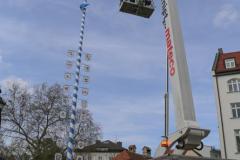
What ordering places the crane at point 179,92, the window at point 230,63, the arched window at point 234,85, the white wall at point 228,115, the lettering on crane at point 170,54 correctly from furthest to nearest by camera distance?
the window at point 230,63, the arched window at point 234,85, the white wall at point 228,115, the lettering on crane at point 170,54, the crane at point 179,92

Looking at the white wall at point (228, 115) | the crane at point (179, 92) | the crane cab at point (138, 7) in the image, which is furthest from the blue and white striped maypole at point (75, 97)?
the white wall at point (228, 115)

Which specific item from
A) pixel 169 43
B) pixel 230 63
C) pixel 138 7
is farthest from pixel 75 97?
pixel 230 63

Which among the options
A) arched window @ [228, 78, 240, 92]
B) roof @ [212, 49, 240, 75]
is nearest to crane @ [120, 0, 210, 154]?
arched window @ [228, 78, 240, 92]

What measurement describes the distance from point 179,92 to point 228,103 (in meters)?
27.7

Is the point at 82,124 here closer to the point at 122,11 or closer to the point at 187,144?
the point at 122,11

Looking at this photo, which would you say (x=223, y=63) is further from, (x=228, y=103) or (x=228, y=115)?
(x=228, y=115)

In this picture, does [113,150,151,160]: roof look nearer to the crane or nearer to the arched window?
the crane

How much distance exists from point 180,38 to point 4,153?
31.1 meters

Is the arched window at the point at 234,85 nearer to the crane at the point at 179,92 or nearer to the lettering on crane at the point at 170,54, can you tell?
the crane at the point at 179,92

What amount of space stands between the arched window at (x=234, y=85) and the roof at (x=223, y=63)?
834 millimetres

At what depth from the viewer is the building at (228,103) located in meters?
33.8

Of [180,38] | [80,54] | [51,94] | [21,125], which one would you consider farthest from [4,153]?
[180,38]

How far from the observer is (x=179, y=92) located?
9.21 meters

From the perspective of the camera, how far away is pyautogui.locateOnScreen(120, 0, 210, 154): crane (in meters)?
8.72
